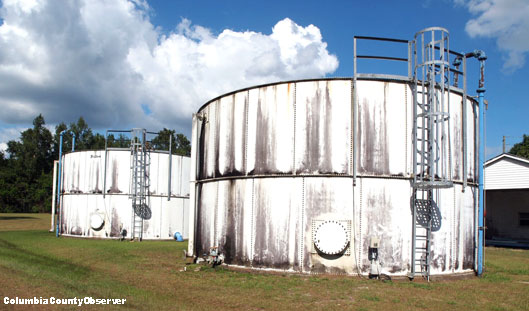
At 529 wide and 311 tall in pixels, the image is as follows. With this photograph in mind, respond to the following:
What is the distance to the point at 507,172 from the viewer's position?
2783 cm

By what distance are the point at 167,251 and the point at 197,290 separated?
1024cm

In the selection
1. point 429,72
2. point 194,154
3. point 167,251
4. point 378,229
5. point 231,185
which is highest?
point 429,72

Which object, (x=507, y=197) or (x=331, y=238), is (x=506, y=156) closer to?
(x=507, y=197)

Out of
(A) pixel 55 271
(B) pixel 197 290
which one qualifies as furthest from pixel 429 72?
(A) pixel 55 271

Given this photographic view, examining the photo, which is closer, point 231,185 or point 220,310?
point 220,310

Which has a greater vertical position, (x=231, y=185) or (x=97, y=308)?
(x=231, y=185)

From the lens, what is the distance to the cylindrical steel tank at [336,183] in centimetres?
1356

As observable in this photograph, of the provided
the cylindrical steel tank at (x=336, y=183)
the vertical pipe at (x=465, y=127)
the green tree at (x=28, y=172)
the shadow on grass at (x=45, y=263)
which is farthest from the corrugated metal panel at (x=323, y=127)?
the green tree at (x=28, y=172)

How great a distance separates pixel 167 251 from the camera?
21344 millimetres

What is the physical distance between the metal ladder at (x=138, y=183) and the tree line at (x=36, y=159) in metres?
40.8

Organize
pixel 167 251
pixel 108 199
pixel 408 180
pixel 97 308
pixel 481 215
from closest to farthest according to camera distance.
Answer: pixel 97 308, pixel 408 180, pixel 481 215, pixel 167 251, pixel 108 199

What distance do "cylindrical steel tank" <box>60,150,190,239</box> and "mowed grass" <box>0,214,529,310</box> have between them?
37.1ft

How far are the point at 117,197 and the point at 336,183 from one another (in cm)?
1883

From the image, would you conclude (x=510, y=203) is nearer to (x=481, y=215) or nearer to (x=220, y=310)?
(x=481, y=215)
